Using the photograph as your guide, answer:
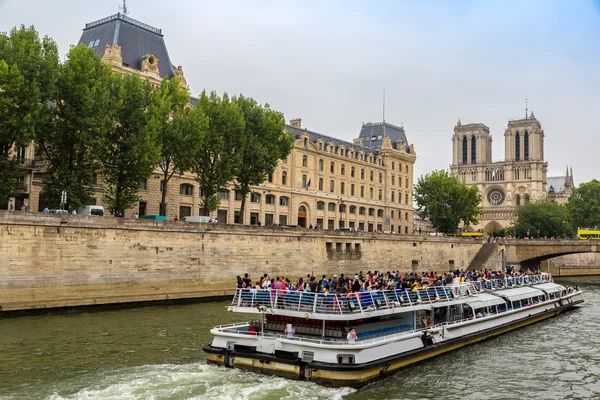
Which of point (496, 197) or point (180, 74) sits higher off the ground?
point (180, 74)

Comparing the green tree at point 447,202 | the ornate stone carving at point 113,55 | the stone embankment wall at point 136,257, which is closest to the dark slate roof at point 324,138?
the green tree at point 447,202

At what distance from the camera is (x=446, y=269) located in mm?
72125

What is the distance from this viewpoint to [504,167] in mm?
160000

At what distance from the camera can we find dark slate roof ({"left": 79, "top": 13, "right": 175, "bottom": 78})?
179 ft

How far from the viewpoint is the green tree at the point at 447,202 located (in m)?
89.6

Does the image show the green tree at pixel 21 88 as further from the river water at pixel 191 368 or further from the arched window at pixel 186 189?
the arched window at pixel 186 189

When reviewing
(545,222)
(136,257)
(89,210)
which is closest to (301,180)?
(89,210)

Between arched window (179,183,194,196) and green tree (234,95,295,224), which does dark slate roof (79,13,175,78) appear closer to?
green tree (234,95,295,224)

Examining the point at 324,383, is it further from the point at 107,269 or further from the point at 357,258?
the point at 357,258

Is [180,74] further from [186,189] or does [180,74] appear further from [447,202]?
[447,202]

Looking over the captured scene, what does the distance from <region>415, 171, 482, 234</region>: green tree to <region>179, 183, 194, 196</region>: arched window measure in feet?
137

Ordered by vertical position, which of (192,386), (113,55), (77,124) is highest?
(113,55)

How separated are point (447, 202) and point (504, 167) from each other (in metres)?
77.1

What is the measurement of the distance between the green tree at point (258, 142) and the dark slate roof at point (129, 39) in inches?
355
